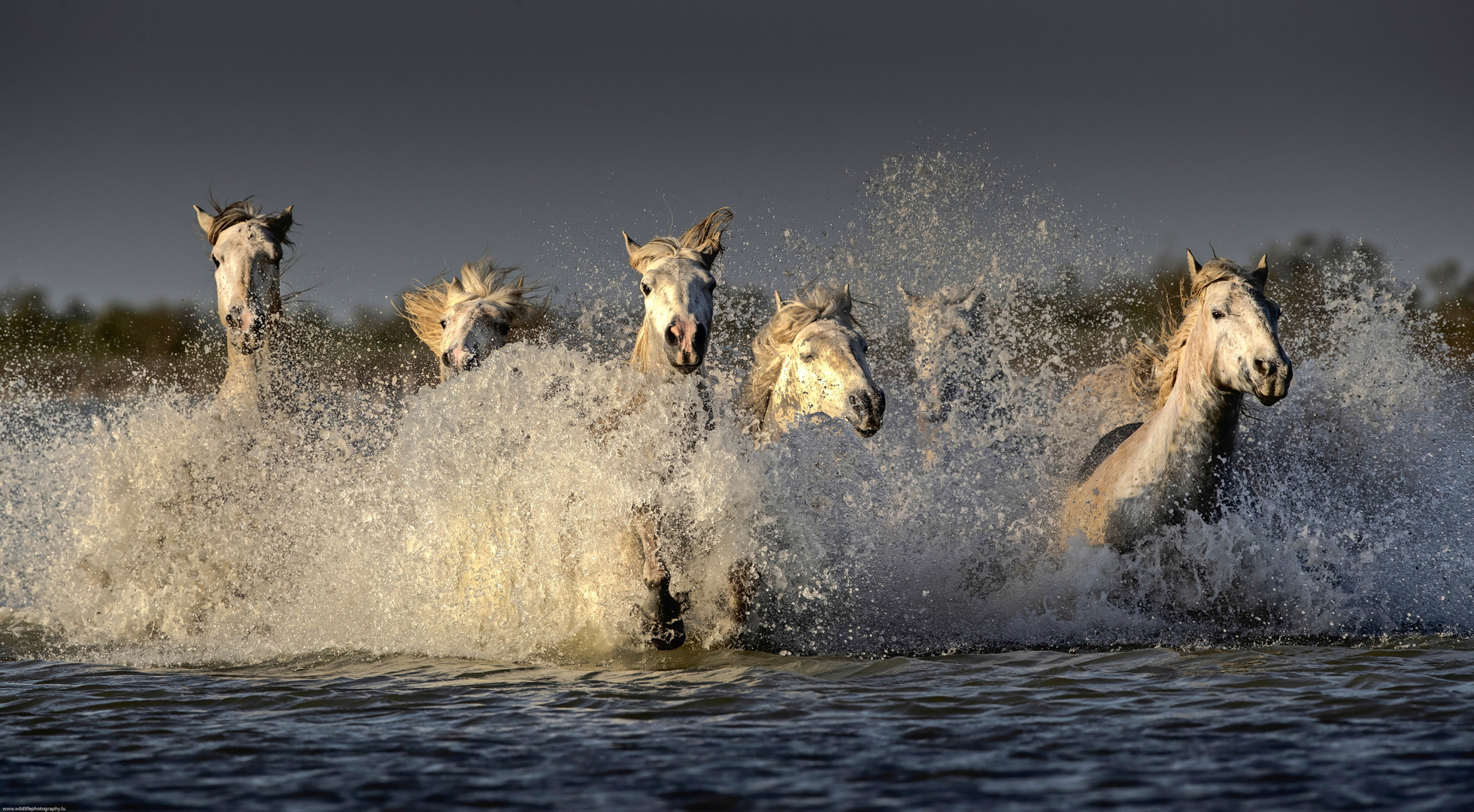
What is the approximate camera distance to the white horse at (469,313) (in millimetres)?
7043

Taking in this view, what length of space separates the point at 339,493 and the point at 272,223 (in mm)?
1920

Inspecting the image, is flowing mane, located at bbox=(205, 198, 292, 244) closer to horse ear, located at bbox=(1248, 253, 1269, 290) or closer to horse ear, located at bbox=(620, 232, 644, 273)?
horse ear, located at bbox=(620, 232, 644, 273)

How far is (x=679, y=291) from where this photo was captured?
5.17m

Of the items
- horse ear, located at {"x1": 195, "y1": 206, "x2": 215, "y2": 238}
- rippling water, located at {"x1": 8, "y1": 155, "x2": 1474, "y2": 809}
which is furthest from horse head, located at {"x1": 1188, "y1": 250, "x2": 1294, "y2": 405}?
horse ear, located at {"x1": 195, "y1": 206, "x2": 215, "y2": 238}

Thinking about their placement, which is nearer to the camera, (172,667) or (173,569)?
(172,667)

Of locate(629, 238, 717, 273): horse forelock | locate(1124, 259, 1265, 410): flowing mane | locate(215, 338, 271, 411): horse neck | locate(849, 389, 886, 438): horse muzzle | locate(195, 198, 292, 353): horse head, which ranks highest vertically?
locate(195, 198, 292, 353): horse head

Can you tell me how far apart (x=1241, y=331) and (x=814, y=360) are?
202 cm

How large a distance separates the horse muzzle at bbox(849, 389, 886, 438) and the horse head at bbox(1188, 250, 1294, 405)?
1.56 metres

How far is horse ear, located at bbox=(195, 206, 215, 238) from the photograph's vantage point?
7.02 m

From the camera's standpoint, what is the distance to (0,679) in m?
4.82

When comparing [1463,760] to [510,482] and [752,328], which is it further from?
[752,328]

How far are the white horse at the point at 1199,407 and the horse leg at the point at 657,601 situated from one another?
88.9 inches

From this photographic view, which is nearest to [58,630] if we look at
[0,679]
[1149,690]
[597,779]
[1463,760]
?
[0,679]

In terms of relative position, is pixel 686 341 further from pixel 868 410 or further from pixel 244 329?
pixel 244 329
